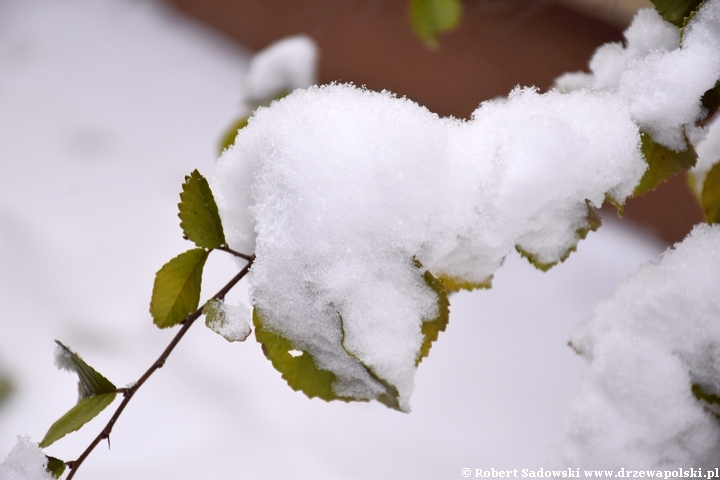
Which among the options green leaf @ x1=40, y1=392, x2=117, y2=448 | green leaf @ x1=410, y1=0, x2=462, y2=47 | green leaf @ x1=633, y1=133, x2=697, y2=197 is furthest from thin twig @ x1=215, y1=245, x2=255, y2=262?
green leaf @ x1=410, y1=0, x2=462, y2=47

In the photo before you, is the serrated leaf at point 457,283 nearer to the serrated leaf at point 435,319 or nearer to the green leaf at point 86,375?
the serrated leaf at point 435,319

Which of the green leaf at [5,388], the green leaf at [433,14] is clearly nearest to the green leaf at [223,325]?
the green leaf at [433,14]

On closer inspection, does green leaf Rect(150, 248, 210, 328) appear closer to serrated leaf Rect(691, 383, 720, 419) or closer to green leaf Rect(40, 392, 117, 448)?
green leaf Rect(40, 392, 117, 448)

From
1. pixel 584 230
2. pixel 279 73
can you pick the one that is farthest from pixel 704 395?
pixel 279 73

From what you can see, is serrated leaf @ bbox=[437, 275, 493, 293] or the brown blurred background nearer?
serrated leaf @ bbox=[437, 275, 493, 293]

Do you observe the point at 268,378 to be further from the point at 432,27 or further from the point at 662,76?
the point at 662,76
